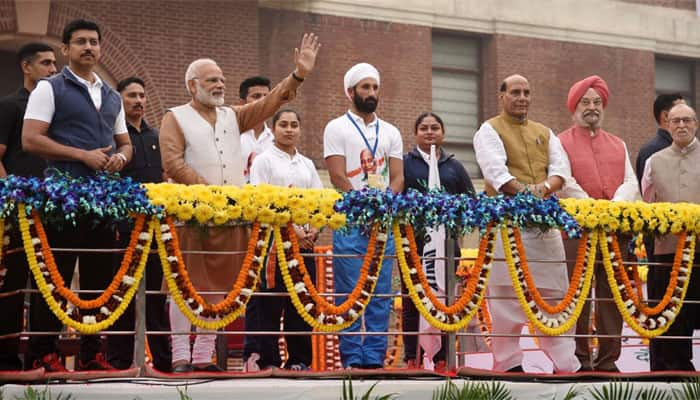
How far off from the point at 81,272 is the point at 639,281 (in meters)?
3.71

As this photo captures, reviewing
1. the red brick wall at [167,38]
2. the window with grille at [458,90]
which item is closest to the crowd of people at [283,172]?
the red brick wall at [167,38]

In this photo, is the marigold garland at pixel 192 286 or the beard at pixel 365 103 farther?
the beard at pixel 365 103

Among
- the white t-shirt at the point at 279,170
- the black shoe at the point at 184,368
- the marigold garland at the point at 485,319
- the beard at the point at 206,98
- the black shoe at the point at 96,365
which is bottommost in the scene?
the black shoe at the point at 184,368

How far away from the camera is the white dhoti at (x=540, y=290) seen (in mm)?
8570

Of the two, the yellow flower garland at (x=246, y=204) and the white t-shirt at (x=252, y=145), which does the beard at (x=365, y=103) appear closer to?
the white t-shirt at (x=252, y=145)

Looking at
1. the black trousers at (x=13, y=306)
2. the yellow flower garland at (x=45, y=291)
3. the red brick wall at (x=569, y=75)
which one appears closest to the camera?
the yellow flower garland at (x=45, y=291)

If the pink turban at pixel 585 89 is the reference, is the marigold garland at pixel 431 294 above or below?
below

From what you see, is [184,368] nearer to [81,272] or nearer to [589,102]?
[81,272]

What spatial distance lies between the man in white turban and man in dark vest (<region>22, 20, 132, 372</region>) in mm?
1544

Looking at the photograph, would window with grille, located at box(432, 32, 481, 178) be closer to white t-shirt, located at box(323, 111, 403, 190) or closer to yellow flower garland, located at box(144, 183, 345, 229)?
white t-shirt, located at box(323, 111, 403, 190)

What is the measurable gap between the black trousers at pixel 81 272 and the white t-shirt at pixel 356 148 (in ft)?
6.04

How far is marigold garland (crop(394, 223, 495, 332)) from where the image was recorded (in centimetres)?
807

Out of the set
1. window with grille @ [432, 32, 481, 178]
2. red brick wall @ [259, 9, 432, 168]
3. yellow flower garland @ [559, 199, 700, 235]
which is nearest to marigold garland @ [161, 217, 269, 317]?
yellow flower garland @ [559, 199, 700, 235]

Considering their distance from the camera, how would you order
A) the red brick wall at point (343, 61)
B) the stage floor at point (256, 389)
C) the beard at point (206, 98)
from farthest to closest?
the red brick wall at point (343, 61) < the beard at point (206, 98) < the stage floor at point (256, 389)
